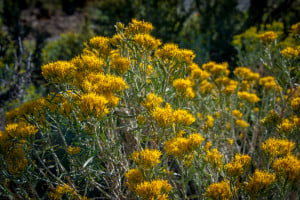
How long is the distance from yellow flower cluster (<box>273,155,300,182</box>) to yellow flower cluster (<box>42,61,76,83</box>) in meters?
1.46

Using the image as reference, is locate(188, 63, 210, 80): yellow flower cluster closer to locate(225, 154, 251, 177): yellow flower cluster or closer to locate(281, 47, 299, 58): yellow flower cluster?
locate(281, 47, 299, 58): yellow flower cluster

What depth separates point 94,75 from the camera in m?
1.65

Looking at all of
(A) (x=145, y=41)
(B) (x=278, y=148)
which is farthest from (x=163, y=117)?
(B) (x=278, y=148)

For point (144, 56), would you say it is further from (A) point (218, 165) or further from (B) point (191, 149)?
(A) point (218, 165)

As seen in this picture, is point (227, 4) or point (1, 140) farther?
point (227, 4)

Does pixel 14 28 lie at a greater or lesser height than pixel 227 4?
lesser

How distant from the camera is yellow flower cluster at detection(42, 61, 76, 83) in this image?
1.68 metres

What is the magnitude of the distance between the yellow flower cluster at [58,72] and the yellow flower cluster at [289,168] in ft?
4.78

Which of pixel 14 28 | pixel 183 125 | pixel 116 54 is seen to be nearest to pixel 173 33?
pixel 14 28

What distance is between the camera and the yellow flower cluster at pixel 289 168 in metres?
1.30

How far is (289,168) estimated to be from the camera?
1.32 m

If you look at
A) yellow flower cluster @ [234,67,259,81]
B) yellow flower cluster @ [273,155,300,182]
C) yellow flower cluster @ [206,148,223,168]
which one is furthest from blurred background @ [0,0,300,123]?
yellow flower cluster @ [273,155,300,182]

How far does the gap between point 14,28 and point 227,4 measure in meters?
5.68

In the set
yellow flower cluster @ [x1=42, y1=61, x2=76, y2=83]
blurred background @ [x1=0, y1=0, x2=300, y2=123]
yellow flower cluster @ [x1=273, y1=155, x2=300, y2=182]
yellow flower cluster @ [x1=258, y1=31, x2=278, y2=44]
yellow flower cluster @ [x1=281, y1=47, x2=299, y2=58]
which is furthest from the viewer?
blurred background @ [x1=0, y1=0, x2=300, y2=123]
